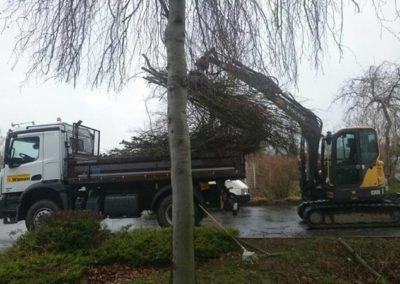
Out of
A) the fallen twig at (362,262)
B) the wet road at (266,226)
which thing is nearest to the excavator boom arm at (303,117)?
the wet road at (266,226)

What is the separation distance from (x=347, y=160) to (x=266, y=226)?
285cm

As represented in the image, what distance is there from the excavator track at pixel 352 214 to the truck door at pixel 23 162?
717cm

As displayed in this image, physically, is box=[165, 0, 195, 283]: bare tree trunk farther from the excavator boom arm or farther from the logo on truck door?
the logo on truck door

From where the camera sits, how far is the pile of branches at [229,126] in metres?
11.4

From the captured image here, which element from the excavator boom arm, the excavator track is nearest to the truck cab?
the excavator boom arm

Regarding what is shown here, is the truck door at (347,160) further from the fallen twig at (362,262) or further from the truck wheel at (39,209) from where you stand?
the truck wheel at (39,209)

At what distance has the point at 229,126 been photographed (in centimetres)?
1211

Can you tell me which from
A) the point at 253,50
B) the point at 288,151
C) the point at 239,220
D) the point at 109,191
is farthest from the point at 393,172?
the point at 253,50

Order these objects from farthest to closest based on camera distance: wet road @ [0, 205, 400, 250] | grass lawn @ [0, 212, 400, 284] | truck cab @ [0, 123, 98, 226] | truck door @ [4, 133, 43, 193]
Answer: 1. truck door @ [4, 133, 43, 193]
2. truck cab @ [0, 123, 98, 226]
3. wet road @ [0, 205, 400, 250]
4. grass lawn @ [0, 212, 400, 284]

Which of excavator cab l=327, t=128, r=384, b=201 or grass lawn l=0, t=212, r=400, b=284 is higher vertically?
excavator cab l=327, t=128, r=384, b=201

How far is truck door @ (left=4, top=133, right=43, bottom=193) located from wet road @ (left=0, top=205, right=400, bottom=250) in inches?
48.0

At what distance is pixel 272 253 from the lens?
8180 millimetres

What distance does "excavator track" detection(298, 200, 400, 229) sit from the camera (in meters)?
13.6

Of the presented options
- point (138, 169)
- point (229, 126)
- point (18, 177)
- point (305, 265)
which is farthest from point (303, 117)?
point (18, 177)
